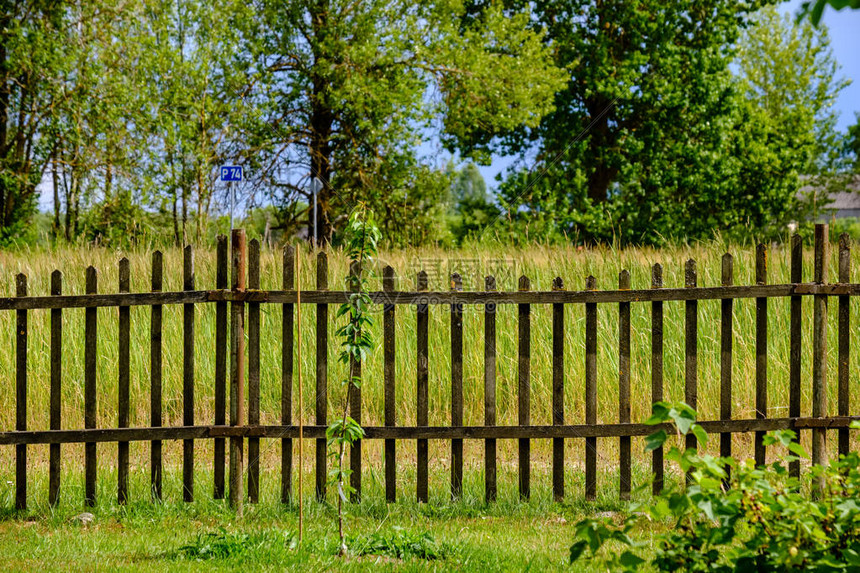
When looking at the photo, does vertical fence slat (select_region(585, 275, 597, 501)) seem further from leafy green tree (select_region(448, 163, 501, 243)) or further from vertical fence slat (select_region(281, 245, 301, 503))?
leafy green tree (select_region(448, 163, 501, 243))

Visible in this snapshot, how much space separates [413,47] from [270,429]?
15.7 m

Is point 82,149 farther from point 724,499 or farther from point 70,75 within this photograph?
point 724,499

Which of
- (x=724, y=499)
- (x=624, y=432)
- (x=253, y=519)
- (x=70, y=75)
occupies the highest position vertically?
(x=70, y=75)

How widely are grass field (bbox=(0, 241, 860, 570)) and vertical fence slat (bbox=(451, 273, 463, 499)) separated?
0.65 feet

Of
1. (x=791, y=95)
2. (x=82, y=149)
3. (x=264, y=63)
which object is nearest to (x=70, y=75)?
(x=82, y=149)

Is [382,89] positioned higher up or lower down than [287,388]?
higher up

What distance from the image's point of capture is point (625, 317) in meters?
5.22

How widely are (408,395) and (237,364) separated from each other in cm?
217

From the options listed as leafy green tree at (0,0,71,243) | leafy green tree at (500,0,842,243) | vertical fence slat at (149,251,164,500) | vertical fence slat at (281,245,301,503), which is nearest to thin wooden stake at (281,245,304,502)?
vertical fence slat at (281,245,301,503)

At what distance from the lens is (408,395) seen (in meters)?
6.91

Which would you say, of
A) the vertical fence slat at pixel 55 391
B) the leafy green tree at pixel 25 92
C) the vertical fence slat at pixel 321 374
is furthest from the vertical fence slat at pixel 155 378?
the leafy green tree at pixel 25 92

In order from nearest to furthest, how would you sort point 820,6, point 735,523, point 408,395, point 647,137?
point 820,6 → point 735,523 → point 408,395 → point 647,137

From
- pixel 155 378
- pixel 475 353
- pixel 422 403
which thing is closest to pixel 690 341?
pixel 422 403

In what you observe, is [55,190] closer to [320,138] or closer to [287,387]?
[320,138]
